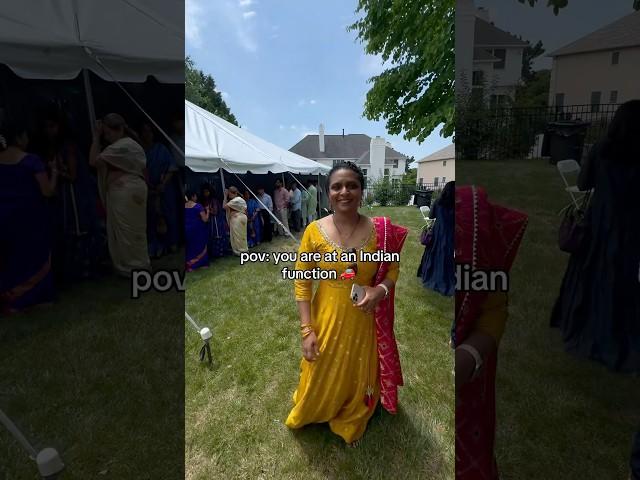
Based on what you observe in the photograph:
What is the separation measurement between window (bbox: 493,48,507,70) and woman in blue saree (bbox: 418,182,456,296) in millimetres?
2572

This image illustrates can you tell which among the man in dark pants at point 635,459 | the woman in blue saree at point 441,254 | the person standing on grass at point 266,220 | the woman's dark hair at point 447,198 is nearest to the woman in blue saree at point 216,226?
the person standing on grass at point 266,220

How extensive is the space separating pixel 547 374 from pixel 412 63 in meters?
3.98

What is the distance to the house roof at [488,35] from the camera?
734 millimetres

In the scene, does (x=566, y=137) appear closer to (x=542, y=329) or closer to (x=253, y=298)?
(x=542, y=329)

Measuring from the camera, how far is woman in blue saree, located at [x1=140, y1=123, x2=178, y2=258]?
3.62 ft

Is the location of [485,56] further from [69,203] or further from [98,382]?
[98,382]

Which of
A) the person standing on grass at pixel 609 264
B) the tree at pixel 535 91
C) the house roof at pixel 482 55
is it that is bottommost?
the person standing on grass at pixel 609 264

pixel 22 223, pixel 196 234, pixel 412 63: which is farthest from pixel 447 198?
pixel 196 234

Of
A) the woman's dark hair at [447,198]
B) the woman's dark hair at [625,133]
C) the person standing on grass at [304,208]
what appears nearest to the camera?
the woman's dark hair at [625,133]

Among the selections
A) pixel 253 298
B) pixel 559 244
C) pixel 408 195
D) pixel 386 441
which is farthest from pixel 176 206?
pixel 408 195

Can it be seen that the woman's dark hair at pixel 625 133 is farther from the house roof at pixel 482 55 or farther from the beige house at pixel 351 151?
the beige house at pixel 351 151

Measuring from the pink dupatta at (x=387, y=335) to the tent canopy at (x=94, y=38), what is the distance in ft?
3.31

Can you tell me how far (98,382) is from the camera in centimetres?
114

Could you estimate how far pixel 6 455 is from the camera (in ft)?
3.44
